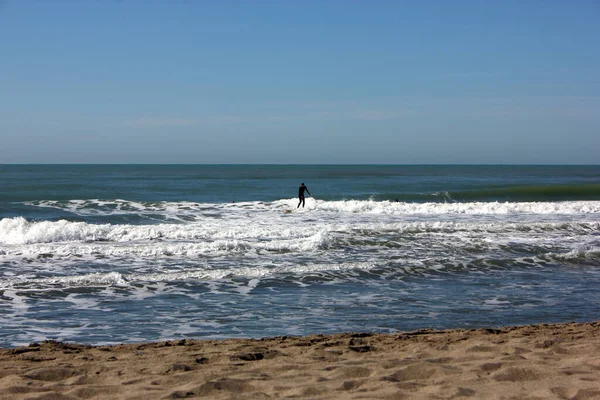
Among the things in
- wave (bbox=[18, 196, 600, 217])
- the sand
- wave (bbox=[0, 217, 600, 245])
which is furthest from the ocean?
wave (bbox=[18, 196, 600, 217])

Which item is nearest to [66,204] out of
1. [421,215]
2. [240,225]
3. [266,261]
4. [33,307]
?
[240,225]

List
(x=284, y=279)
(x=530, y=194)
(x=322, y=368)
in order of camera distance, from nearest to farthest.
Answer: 1. (x=322, y=368)
2. (x=284, y=279)
3. (x=530, y=194)

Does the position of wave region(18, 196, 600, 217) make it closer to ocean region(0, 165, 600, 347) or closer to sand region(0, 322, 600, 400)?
ocean region(0, 165, 600, 347)

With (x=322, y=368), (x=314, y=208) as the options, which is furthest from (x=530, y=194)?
(x=322, y=368)

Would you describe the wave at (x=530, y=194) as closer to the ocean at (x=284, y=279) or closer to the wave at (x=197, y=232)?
the ocean at (x=284, y=279)

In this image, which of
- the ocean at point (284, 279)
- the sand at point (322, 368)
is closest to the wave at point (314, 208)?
the ocean at point (284, 279)

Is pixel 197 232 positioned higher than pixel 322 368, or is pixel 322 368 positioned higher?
pixel 322 368

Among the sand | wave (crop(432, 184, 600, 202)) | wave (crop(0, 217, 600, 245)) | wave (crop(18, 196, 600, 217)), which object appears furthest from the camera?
wave (crop(432, 184, 600, 202))

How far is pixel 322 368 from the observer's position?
5.49m

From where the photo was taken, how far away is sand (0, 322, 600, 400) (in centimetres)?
474

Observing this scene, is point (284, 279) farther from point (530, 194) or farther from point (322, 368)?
point (530, 194)

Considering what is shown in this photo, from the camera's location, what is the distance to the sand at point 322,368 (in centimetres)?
474

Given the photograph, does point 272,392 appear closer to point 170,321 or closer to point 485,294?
point 170,321

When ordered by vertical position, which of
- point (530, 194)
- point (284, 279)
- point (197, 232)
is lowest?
point (284, 279)
